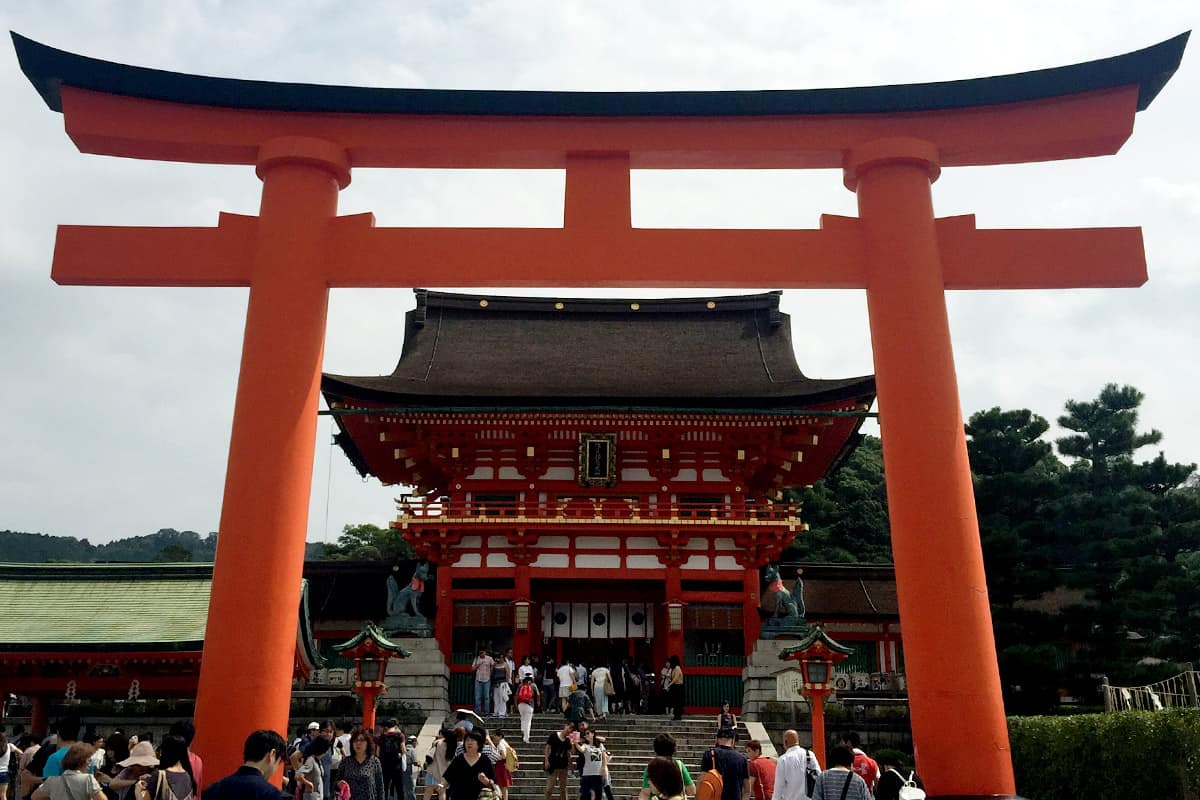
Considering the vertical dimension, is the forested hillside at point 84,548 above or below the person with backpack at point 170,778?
above

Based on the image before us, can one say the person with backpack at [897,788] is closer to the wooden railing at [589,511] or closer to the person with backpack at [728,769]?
the person with backpack at [728,769]

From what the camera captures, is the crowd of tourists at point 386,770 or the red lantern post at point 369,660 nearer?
the crowd of tourists at point 386,770

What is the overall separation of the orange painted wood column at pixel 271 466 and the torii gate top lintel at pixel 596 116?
1.56ft

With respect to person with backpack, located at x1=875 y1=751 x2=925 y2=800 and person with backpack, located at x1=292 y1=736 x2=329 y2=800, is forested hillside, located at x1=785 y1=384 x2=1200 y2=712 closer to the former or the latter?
person with backpack, located at x1=875 y1=751 x2=925 y2=800

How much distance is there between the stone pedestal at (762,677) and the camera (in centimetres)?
1917

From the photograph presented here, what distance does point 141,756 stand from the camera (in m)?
6.61

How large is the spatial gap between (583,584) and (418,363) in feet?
23.1

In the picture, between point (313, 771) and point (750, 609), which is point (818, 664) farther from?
point (313, 771)

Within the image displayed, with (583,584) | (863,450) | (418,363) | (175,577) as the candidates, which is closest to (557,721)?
(583,584)

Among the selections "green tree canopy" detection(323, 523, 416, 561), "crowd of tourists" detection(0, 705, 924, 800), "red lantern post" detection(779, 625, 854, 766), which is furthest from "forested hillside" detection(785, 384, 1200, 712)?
"green tree canopy" detection(323, 523, 416, 561)

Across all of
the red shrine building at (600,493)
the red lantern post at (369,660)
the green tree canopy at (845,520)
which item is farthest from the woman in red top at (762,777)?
the green tree canopy at (845,520)

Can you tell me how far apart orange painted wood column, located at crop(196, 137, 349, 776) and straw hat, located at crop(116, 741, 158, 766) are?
1.53 m

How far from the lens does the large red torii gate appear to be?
9.22 m

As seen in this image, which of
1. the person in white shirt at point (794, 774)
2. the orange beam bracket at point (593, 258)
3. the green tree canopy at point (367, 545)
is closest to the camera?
the person in white shirt at point (794, 774)
